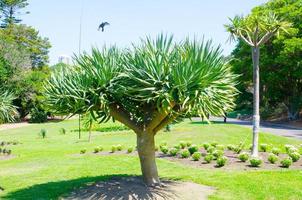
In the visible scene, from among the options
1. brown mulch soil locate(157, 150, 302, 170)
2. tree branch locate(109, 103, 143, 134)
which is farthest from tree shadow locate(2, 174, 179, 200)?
brown mulch soil locate(157, 150, 302, 170)

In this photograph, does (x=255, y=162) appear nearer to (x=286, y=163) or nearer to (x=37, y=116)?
(x=286, y=163)

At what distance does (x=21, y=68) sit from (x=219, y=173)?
44.9 m

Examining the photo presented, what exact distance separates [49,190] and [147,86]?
12.8 feet

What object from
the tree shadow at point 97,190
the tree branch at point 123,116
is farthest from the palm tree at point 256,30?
the tree branch at point 123,116

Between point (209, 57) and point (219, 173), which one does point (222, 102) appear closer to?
point (209, 57)

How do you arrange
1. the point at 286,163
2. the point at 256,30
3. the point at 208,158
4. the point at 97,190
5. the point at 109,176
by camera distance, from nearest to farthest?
the point at 97,190 < the point at 109,176 < the point at 286,163 < the point at 208,158 < the point at 256,30

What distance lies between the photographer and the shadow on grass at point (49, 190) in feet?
30.7

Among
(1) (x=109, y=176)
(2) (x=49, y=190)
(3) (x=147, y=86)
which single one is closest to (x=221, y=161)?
(1) (x=109, y=176)

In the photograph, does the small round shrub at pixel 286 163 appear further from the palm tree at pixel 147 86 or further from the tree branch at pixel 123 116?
the tree branch at pixel 123 116

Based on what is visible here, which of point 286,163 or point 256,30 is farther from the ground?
point 256,30

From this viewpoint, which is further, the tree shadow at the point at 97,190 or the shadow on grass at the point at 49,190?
the shadow on grass at the point at 49,190

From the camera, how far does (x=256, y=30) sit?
14.0 m

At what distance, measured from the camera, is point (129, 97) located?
8312mm

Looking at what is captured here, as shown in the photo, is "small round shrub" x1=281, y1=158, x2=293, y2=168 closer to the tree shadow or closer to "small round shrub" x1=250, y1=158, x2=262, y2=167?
"small round shrub" x1=250, y1=158, x2=262, y2=167
